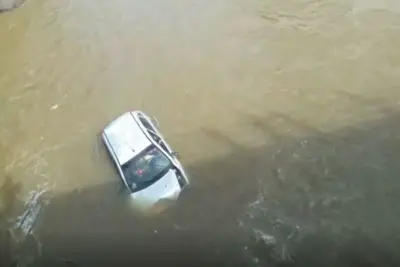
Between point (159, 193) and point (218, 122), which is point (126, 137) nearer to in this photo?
point (159, 193)

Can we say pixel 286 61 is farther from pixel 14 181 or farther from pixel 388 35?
pixel 14 181

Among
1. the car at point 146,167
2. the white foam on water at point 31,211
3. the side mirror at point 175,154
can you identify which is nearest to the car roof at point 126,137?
the car at point 146,167

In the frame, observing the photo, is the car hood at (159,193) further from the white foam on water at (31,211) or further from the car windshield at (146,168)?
the white foam on water at (31,211)

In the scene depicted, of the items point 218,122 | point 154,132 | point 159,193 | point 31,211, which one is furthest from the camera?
point 218,122

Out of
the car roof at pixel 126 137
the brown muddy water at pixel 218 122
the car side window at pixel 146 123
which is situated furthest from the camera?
the car side window at pixel 146 123

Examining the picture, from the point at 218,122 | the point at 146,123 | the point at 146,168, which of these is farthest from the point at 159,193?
the point at 218,122

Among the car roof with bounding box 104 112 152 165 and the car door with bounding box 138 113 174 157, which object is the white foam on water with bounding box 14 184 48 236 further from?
the car door with bounding box 138 113 174 157
